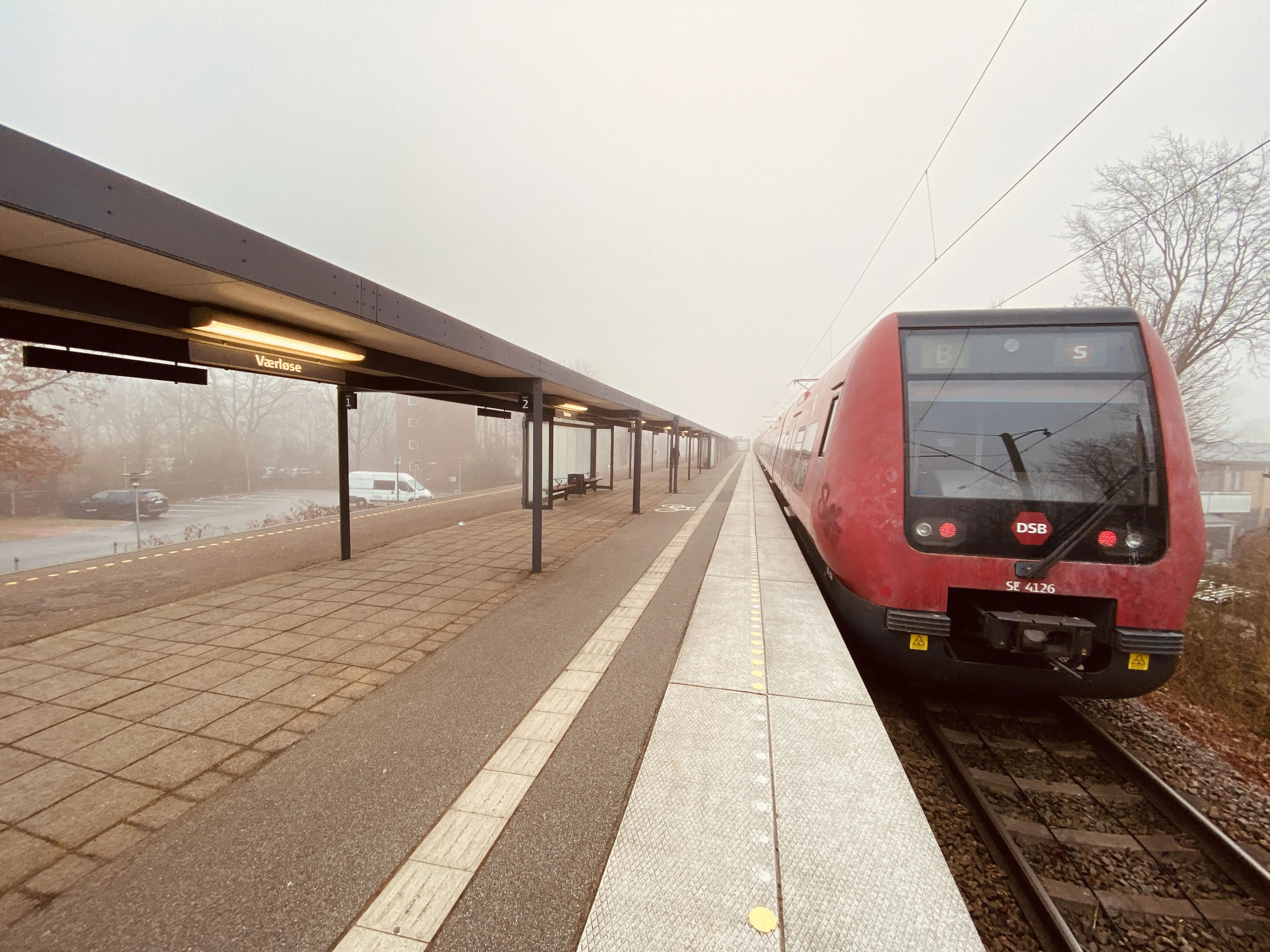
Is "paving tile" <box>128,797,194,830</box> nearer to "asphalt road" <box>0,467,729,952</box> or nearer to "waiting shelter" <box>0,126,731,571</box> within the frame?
"asphalt road" <box>0,467,729,952</box>

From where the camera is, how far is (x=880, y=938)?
5.55ft

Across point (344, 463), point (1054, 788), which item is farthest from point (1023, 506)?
point (344, 463)

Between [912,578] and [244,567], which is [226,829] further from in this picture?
[244,567]

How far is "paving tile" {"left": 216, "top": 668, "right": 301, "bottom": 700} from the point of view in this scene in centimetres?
344

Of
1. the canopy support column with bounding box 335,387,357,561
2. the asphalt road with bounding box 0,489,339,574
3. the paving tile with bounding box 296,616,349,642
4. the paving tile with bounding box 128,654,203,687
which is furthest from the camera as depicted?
the asphalt road with bounding box 0,489,339,574

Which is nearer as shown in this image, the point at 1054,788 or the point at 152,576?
the point at 1054,788

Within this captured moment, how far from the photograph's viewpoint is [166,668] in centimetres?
381

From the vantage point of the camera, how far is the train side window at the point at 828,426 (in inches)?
173

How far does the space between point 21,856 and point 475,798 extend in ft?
6.24

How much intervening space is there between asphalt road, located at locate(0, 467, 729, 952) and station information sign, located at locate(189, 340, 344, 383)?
134 inches

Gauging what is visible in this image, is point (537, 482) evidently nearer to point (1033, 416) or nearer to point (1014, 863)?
point (1033, 416)

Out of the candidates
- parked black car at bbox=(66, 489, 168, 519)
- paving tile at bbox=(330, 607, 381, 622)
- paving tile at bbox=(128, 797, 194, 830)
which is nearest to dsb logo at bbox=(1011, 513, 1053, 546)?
paving tile at bbox=(128, 797, 194, 830)

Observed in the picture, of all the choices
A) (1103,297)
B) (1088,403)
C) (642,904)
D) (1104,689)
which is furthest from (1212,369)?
(642,904)

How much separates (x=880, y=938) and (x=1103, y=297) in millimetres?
14054
